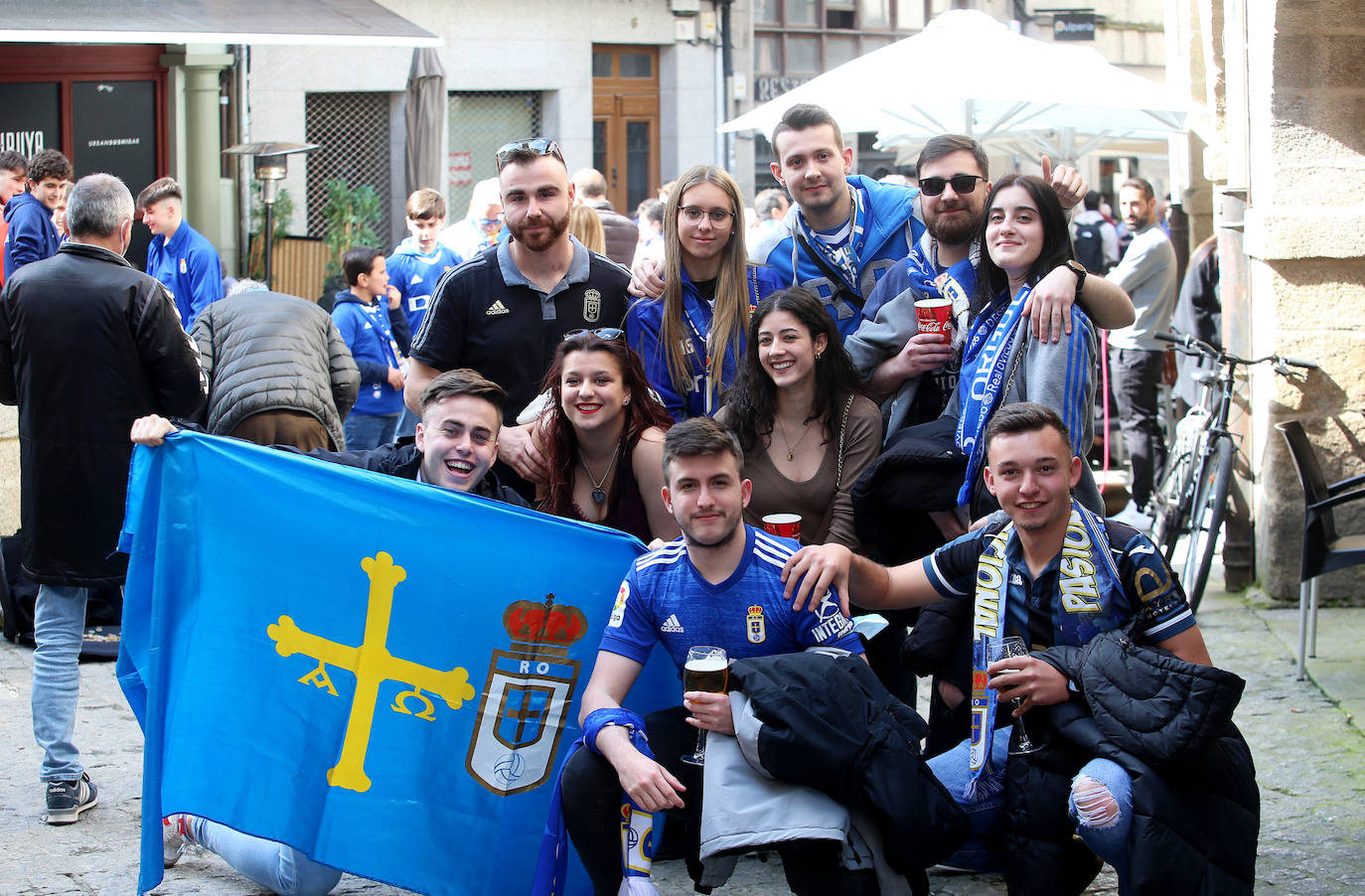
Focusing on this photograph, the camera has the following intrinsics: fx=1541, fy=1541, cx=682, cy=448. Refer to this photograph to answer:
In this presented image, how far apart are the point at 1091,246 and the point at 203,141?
9411 mm

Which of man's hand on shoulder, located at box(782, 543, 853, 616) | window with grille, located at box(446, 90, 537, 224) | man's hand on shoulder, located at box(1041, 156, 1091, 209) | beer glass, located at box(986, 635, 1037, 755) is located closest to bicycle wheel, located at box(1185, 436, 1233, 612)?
man's hand on shoulder, located at box(1041, 156, 1091, 209)

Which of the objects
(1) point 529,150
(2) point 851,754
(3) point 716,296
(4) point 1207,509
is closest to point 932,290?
(3) point 716,296

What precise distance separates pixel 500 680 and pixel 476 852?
0.47 metres

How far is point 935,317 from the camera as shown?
4680mm

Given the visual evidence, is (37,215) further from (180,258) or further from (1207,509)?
(1207,509)

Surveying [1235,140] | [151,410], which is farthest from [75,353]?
[1235,140]

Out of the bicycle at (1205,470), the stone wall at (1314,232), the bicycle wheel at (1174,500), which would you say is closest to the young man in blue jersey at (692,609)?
the bicycle at (1205,470)

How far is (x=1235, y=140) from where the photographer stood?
26.7ft

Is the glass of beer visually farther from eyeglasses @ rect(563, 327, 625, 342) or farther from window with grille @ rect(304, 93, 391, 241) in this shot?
window with grille @ rect(304, 93, 391, 241)

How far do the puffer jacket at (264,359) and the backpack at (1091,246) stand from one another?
1083 centimetres

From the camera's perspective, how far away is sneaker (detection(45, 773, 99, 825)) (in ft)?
16.6

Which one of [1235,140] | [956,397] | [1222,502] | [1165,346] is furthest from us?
[1165,346]

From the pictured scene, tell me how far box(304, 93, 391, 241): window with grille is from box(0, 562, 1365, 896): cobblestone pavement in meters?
12.4

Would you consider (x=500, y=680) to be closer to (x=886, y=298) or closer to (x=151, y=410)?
(x=886, y=298)
